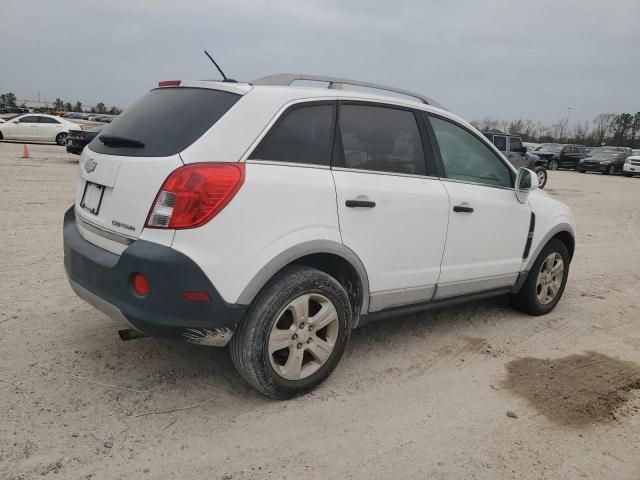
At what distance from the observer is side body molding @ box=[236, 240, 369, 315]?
2.78 meters

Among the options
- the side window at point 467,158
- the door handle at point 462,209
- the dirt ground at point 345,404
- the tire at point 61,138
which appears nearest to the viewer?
the dirt ground at point 345,404

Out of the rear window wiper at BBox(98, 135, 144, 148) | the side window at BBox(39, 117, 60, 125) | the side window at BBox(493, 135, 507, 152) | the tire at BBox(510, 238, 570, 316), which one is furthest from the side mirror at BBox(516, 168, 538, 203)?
the side window at BBox(39, 117, 60, 125)

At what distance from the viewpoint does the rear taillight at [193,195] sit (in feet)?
8.65

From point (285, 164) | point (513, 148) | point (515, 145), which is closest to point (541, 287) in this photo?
point (285, 164)

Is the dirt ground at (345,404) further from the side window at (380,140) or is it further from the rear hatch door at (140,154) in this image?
the side window at (380,140)

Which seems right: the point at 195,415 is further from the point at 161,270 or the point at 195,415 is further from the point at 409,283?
the point at 409,283

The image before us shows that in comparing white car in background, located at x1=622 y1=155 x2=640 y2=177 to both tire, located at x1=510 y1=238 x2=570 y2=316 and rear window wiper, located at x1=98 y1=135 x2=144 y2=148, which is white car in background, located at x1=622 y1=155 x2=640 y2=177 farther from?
rear window wiper, located at x1=98 y1=135 x2=144 y2=148

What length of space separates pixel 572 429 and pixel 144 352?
8.80 ft

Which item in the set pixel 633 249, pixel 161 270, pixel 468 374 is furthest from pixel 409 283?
pixel 633 249

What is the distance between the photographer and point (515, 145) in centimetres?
1880

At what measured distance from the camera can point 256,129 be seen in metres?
2.88

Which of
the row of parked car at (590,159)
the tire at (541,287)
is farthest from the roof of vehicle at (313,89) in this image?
the row of parked car at (590,159)

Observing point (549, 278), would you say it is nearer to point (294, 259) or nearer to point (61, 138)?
point (294, 259)

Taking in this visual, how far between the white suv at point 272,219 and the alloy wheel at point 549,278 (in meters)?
1.23
